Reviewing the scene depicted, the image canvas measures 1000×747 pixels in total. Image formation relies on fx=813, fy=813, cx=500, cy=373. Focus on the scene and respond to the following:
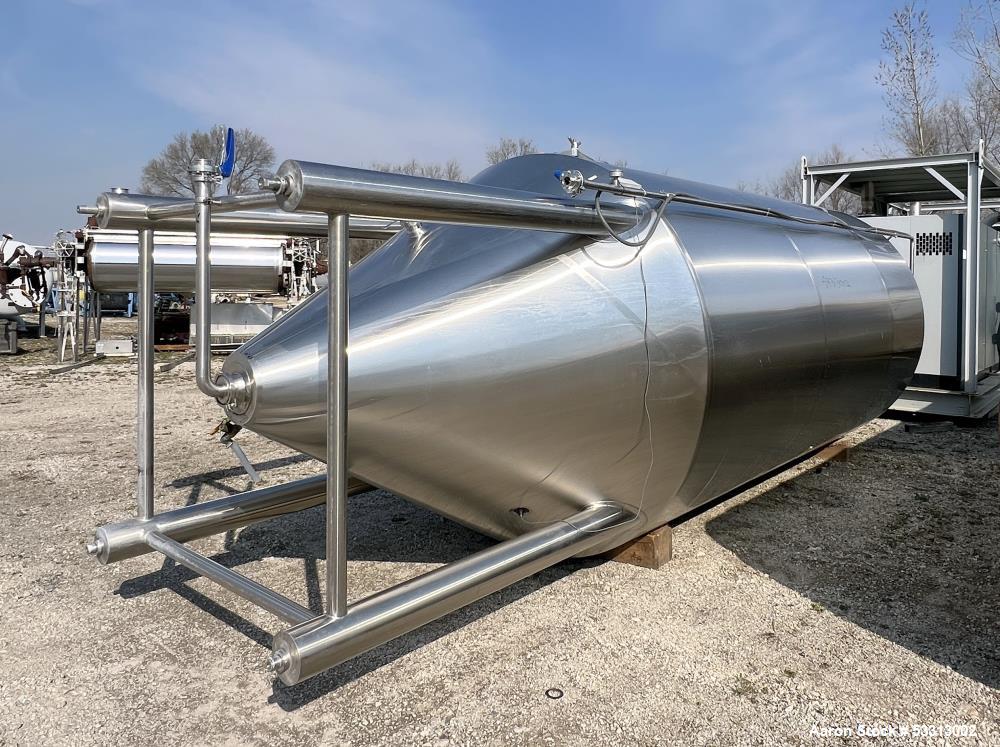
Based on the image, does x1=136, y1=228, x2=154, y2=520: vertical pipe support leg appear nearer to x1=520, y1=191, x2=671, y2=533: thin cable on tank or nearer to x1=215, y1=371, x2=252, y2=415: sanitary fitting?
x1=215, y1=371, x2=252, y2=415: sanitary fitting

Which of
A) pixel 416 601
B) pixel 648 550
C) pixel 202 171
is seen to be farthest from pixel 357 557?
pixel 202 171

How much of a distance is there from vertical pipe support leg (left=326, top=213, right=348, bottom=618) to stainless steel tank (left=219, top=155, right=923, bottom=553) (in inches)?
12.8

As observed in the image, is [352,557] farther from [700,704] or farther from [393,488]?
[700,704]

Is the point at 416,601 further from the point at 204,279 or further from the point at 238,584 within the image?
the point at 204,279

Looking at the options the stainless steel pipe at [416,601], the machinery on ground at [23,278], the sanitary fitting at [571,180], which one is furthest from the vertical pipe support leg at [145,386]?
the machinery on ground at [23,278]

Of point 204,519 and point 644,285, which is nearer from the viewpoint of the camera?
point 644,285

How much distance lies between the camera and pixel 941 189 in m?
8.58

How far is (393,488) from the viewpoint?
2.73 meters

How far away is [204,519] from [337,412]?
4.13 ft

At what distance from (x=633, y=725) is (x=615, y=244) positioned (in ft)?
5.21

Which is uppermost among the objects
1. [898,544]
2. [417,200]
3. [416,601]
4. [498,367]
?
[417,200]

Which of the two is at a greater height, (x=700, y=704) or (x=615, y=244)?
(x=615, y=244)

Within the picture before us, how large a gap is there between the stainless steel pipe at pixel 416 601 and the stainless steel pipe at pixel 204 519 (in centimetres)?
106

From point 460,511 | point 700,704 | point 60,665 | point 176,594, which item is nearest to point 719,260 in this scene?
point 460,511
